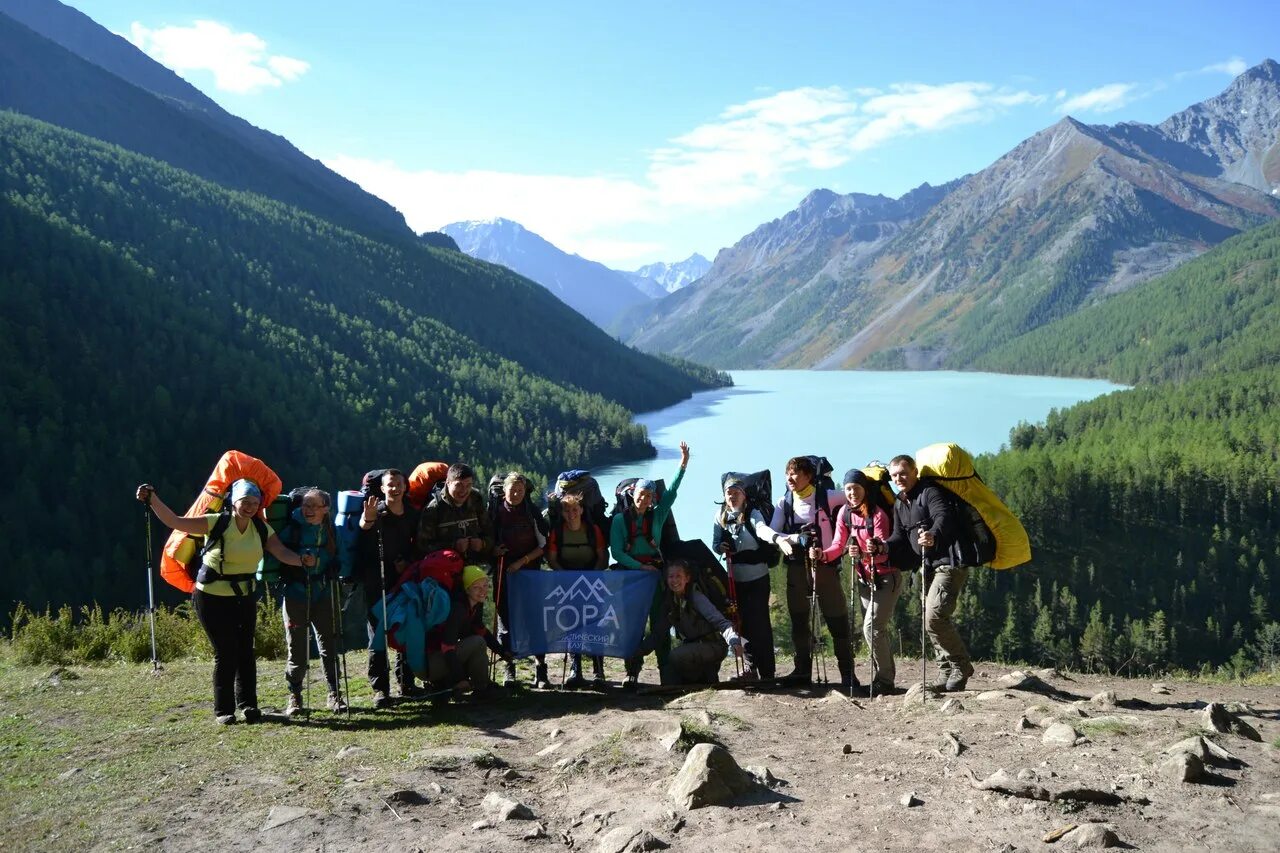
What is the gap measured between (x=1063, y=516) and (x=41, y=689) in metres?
89.2

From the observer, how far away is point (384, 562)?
30.9 ft

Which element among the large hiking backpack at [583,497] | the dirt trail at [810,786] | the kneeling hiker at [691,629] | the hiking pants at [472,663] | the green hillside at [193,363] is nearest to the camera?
the dirt trail at [810,786]

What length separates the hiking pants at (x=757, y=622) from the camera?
32.1ft

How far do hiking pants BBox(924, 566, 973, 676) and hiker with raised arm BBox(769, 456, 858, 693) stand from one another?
89 cm

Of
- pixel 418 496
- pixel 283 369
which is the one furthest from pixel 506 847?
pixel 283 369

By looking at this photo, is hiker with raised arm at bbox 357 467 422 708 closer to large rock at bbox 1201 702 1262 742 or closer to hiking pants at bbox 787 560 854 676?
hiking pants at bbox 787 560 854 676

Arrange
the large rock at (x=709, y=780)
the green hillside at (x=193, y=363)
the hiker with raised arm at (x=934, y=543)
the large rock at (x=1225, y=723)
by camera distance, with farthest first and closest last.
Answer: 1. the green hillside at (x=193, y=363)
2. the hiker with raised arm at (x=934, y=543)
3. the large rock at (x=1225, y=723)
4. the large rock at (x=709, y=780)

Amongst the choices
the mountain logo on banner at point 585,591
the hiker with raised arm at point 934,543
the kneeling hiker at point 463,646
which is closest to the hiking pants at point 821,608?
the hiker with raised arm at point 934,543

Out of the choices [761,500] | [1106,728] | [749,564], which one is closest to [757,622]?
[749,564]

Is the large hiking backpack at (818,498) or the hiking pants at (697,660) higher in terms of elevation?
the large hiking backpack at (818,498)

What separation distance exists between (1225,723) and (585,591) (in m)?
6.05

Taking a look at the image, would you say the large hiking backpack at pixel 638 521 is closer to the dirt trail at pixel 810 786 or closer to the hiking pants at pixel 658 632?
the hiking pants at pixel 658 632

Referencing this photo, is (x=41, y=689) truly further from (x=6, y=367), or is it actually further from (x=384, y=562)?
(x=6, y=367)

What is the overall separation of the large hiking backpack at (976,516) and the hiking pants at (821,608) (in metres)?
1.43
